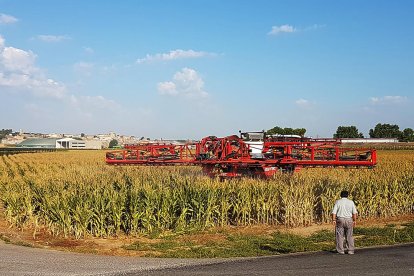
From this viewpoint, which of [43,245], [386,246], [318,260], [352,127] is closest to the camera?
[318,260]

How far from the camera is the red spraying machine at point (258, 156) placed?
19.0m

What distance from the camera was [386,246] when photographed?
442 inches

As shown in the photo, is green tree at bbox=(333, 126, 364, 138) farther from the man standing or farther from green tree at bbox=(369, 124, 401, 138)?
the man standing

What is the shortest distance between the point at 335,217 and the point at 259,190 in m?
4.59

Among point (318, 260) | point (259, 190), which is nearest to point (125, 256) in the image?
point (318, 260)

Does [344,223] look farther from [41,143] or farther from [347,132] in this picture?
[41,143]

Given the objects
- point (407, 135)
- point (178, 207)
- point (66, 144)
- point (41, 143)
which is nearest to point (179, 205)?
point (178, 207)

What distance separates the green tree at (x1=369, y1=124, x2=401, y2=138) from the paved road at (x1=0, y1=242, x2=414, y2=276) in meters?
151

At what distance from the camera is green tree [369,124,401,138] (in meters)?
150

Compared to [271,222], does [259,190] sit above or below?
above

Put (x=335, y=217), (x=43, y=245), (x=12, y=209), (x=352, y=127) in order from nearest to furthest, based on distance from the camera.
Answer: (x=335, y=217)
(x=43, y=245)
(x=12, y=209)
(x=352, y=127)

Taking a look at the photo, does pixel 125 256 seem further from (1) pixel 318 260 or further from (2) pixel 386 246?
(2) pixel 386 246

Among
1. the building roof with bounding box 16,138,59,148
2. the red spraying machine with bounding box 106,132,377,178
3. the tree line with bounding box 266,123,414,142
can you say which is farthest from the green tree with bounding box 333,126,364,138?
the red spraying machine with bounding box 106,132,377,178

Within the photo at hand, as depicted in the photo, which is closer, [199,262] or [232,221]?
[199,262]
